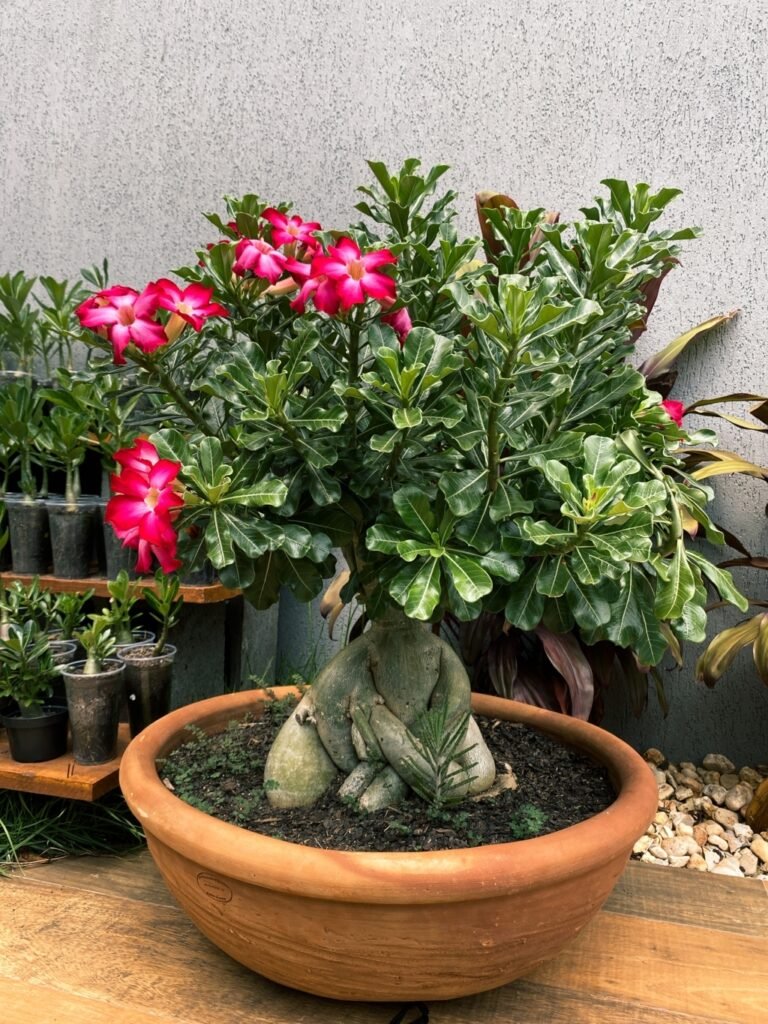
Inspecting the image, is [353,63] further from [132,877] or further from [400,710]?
[132,877]

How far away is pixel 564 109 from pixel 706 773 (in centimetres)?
154

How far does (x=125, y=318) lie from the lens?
2.60 ft

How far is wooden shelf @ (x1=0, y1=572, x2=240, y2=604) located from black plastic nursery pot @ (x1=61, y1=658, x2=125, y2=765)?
0.67 ft

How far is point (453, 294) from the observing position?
28.2 inches

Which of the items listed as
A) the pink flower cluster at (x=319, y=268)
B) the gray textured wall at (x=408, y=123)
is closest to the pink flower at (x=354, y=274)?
the pink flower cluster at (x=319, y=268)

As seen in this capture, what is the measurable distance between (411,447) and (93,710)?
75cm

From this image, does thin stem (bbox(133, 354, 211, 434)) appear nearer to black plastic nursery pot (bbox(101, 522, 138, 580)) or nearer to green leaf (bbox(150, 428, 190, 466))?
green leaf (bbox(150, 428, 190, 466))

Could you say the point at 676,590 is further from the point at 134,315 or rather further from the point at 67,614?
the point at 67,614

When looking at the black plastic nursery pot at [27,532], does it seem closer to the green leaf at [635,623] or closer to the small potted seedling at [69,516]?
the small potted seedling at [69,516]

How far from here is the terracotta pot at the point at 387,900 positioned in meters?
0.75

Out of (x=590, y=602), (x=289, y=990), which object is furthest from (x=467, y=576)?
(x=289, y=990)

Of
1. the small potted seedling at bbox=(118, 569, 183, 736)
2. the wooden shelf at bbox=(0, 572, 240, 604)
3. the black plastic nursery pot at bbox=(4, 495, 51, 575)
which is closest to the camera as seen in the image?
the small potted seedling at bbox=(118, 569, 183, 736)

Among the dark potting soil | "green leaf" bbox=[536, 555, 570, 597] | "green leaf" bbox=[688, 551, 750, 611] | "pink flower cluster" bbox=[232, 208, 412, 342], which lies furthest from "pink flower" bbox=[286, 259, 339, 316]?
the dark potting soil

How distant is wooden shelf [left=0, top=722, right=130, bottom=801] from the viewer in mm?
1258
